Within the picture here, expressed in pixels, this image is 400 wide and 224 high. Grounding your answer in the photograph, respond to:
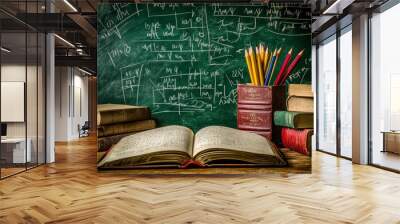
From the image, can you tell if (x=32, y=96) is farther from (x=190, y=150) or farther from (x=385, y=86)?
(x=385, y=86)

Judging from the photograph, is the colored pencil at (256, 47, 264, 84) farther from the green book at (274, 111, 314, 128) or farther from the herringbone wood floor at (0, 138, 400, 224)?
the herringbone wood floor at (0, 138, 400, 224)

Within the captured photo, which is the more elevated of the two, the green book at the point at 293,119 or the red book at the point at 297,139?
the green book at the point at 293,119

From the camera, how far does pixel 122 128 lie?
16.8 ft

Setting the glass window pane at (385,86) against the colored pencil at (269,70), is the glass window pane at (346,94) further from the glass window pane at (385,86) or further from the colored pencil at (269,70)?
the colored pencil at (269,70)

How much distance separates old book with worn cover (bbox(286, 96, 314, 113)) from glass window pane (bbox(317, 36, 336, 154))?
12.4ft

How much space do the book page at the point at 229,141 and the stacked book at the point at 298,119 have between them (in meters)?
0.30

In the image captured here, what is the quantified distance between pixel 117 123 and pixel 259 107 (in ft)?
6.27

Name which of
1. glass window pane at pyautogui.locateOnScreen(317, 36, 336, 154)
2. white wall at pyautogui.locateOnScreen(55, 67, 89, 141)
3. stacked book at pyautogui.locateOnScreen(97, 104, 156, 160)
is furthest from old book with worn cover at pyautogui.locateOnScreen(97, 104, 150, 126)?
white wall at pyautogui.locateOnScreen(55, 67, 89, 141)

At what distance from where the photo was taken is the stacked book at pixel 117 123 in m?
5.04

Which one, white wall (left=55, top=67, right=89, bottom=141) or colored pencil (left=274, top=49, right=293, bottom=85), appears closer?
colored pencil (left=274, top=49, right=293, bottom=85)

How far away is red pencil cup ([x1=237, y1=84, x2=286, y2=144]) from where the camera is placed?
5160 mm

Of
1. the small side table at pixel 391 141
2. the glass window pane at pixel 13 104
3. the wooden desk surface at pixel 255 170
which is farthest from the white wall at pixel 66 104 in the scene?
the small side table at pixel 391 141

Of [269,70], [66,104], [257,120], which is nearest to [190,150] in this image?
[257,120]

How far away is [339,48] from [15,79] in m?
6.43
